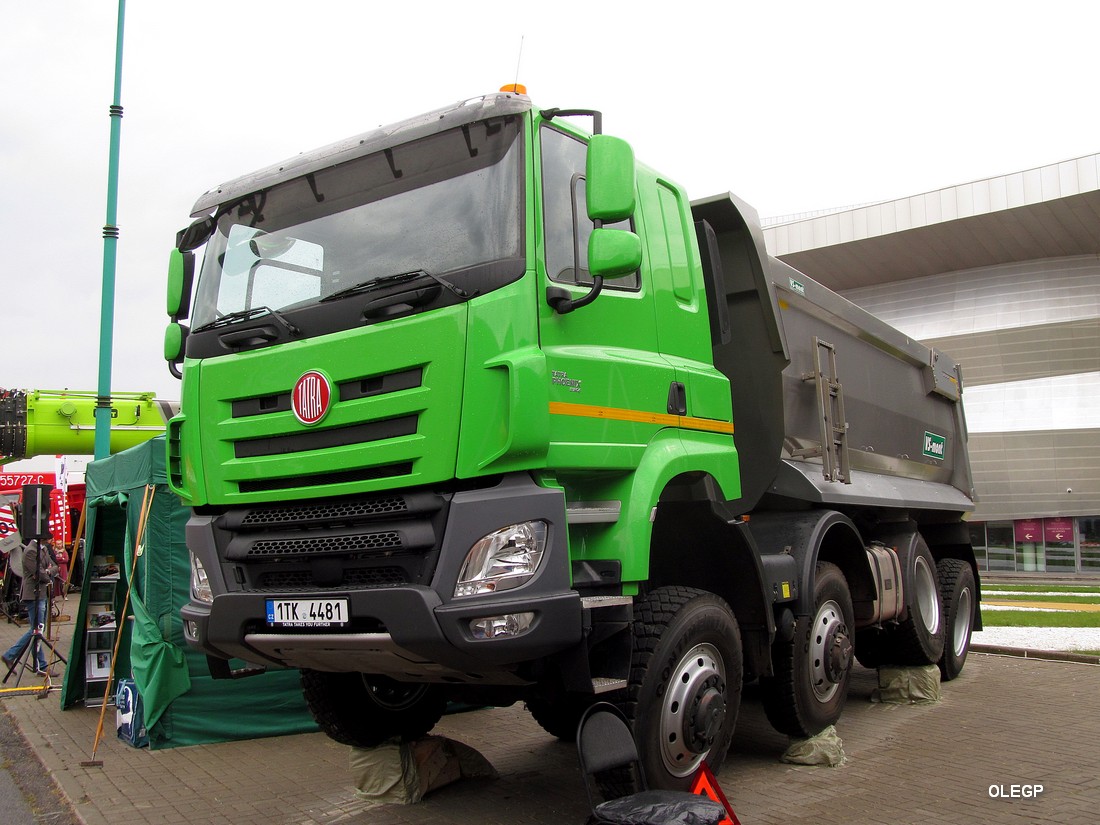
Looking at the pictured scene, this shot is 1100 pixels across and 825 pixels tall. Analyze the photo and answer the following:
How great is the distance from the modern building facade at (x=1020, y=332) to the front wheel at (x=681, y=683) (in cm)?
3226

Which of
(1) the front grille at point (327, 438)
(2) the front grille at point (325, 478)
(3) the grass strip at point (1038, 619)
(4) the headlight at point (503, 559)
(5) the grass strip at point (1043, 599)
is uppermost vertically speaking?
(1) the front grille at point (327, 438)

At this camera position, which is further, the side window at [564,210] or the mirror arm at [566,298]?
the side window at [564,210]

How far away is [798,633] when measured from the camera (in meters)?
5.47

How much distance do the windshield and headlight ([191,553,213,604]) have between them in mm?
1212

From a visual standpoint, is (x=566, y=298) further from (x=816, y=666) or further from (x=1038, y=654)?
(x=1038, y=654)

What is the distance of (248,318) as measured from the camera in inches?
177

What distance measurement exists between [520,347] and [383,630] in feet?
4.20

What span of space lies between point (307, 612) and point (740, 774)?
9.76ft

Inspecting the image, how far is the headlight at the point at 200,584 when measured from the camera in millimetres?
4504

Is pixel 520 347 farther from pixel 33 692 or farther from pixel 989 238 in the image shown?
pixel 989 238

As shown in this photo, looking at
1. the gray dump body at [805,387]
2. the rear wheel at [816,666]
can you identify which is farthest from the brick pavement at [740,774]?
the gray dump body at [805,387]

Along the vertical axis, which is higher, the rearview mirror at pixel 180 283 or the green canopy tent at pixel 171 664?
the rearview mirror at pixel 180 283

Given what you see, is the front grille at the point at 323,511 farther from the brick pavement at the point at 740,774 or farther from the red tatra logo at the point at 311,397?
the brick pavement at the point at 740,774

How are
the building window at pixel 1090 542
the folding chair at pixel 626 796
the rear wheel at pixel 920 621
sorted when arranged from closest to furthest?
1. the folding chair at pixel 626 796
2. the rear wheel at pixel 920 621
3. the building window at pixel 1090 542
